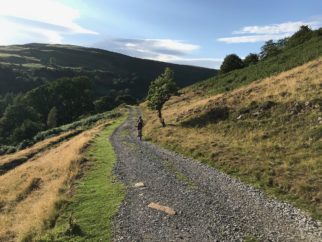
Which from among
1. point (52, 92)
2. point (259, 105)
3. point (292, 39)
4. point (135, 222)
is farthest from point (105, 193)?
point (52, 92)

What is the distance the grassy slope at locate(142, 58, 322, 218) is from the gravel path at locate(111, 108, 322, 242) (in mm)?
1296

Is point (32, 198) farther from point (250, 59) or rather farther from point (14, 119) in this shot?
point (14, 119)

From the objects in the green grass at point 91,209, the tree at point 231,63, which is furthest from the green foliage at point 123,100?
the green grass at point 91,209

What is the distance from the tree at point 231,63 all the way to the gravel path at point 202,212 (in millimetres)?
74941

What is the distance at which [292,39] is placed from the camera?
85625 millimetres

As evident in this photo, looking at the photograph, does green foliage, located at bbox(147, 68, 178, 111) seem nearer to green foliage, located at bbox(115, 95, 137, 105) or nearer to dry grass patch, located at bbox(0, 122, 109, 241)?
dry grass patch, located at bbox(0, 122, 109, 241)

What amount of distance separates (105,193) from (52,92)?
127902mm

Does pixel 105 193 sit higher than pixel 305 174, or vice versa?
pixel 305 174

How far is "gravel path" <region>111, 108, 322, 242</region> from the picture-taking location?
528 inches

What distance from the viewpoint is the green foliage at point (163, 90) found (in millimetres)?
A: 45938

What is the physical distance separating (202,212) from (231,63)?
84294 mm

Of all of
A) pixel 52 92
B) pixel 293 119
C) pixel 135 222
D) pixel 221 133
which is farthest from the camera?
pixel 52 92

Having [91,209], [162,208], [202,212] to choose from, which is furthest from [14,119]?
[202,212]

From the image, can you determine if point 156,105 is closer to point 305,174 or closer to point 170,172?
point 170,172
